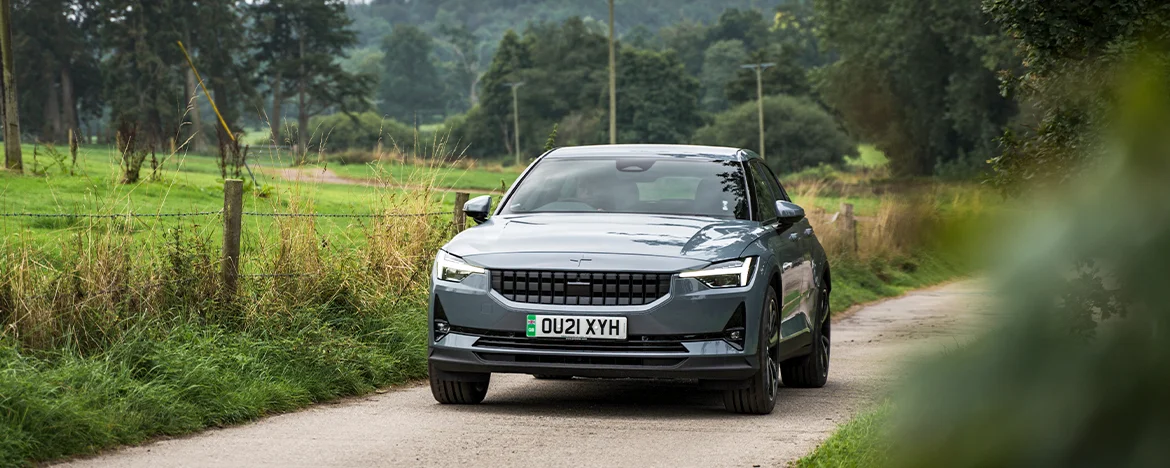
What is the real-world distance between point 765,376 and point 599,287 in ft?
3.71

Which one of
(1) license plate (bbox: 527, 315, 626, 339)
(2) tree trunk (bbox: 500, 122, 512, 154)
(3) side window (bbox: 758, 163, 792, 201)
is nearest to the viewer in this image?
(1) license plate (bbox: 527, 315, 626, 339)

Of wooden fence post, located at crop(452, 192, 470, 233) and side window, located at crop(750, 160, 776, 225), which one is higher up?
side window, located at crop(750, 160, 776, 225)

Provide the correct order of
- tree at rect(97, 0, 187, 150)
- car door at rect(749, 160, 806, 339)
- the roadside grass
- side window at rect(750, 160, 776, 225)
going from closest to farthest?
the roadside grass < car door at rect(749, 160, 806, 339) < side window at rect(750, 160, 776, 225) < tree at rect(97, 0, 187, 150)

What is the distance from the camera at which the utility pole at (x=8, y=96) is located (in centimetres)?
2925

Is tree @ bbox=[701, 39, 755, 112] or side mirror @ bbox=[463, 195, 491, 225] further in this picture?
tree @ bbox=[701, 39, 755, 112]

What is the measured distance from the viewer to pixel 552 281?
866 cm

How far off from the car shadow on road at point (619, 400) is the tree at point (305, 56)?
9306 cm

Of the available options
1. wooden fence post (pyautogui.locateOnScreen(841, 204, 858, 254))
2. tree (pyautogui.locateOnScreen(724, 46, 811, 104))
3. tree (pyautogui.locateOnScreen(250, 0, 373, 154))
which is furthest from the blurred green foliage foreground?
tree (pyautogui.locateOnScreen(724, 46, 811, 104))

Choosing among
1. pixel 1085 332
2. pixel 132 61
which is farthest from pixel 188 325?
pixel 132 61

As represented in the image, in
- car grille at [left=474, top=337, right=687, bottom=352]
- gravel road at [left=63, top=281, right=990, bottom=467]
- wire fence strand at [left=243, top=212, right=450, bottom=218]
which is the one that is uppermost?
wire fence strand at [left=243, top=212, right=450, bottom=218]

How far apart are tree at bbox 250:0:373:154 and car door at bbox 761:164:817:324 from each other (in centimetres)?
9288

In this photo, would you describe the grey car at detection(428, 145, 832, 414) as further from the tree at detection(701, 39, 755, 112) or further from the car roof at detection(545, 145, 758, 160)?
the tree at detection(701, 39, 755, 112)

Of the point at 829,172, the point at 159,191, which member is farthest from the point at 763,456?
the point at 829,172

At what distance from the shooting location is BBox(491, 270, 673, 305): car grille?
8.62 metres
